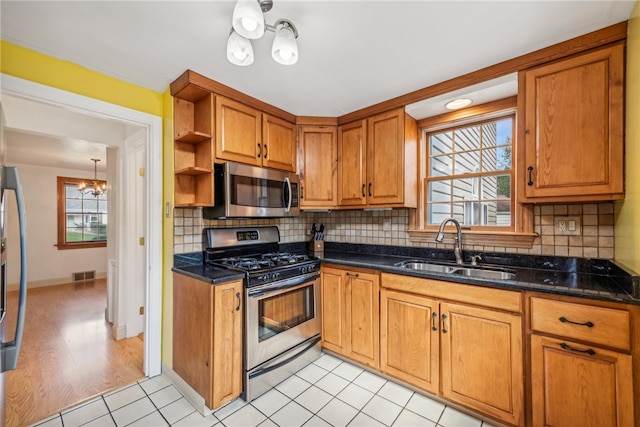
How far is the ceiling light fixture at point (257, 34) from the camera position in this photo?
3.61ft

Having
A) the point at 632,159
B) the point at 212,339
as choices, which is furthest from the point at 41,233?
the point at 632,159

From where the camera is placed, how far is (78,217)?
566 cm

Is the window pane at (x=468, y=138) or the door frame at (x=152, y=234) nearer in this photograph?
the door frame at (x=152, y=234)

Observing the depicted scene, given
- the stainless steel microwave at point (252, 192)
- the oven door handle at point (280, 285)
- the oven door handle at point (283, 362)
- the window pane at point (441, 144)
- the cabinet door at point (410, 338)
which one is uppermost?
the window pane at point (441, 144)

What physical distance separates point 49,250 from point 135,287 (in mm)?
3993

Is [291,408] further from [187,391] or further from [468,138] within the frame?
[468,138]

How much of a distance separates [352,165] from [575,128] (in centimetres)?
158

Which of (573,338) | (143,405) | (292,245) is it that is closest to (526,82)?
(573,338)

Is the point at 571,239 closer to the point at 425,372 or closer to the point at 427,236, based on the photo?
the point at 427,236

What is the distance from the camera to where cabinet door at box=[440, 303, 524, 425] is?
1.56 metres

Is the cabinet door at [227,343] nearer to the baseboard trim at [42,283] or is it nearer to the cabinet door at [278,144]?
the cabinet door at [278,144]

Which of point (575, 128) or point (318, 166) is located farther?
point (318, 166)

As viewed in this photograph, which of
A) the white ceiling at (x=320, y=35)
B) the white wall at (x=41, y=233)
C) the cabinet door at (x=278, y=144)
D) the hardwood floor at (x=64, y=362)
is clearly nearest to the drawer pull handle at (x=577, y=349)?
the white ceiling at (x=320, y=35)

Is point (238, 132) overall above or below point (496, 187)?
above
